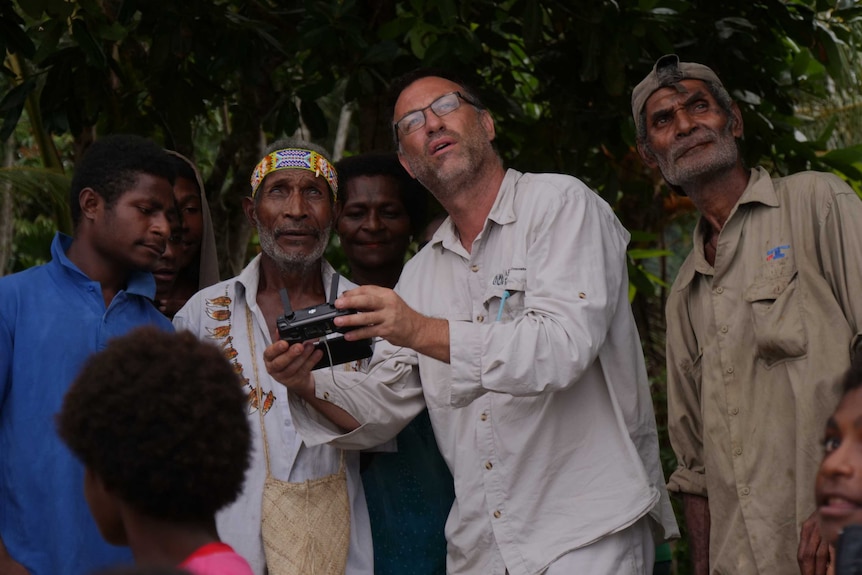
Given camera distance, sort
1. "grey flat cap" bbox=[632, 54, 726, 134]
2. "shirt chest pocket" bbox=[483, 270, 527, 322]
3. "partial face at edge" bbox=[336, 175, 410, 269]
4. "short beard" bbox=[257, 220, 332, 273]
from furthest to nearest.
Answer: "partial face at edge" bbox=[336, 175, 410, 269] < "short beard" bbox=[257, 220, 332, 273] < "grey flat cap" bbox=[632, 54, 726, 134] < "shirt chest pocket" bbox=[483, 270, 527, 322]

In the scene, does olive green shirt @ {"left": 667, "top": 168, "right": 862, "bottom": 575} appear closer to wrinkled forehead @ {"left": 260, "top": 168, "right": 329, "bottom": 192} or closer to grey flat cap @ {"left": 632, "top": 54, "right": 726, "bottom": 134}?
grey flat cap @ {"left": 632, "top": 54, "right": 726, "bottom": 134}

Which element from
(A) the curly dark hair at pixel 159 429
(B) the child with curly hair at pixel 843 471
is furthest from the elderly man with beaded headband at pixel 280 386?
(B) the child with curly hair at pixel 843 471

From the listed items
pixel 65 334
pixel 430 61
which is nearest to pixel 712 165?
pixel 430 61

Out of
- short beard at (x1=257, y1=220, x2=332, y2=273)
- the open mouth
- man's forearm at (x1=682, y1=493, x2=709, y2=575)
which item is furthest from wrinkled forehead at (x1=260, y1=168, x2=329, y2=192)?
man's forearm at (x1=682, y1=493, x2=709, y2=575)

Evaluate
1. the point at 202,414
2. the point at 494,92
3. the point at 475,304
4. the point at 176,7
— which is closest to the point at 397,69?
the point at 494,92

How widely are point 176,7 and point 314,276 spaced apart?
148 centimetres

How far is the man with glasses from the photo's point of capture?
3.30 meters

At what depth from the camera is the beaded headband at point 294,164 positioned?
4.38 meters

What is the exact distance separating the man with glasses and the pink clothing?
98 cm

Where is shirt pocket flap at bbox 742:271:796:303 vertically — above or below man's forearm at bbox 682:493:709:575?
above

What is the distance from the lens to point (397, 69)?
5.40 m

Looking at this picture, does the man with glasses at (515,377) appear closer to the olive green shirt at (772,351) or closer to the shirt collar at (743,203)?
the olive green shirt at (772,351)

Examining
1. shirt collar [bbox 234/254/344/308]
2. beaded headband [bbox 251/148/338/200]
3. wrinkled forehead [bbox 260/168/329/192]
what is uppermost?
beaded headband [bbox 251/148/338/200]

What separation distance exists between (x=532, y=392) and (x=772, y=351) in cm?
82
